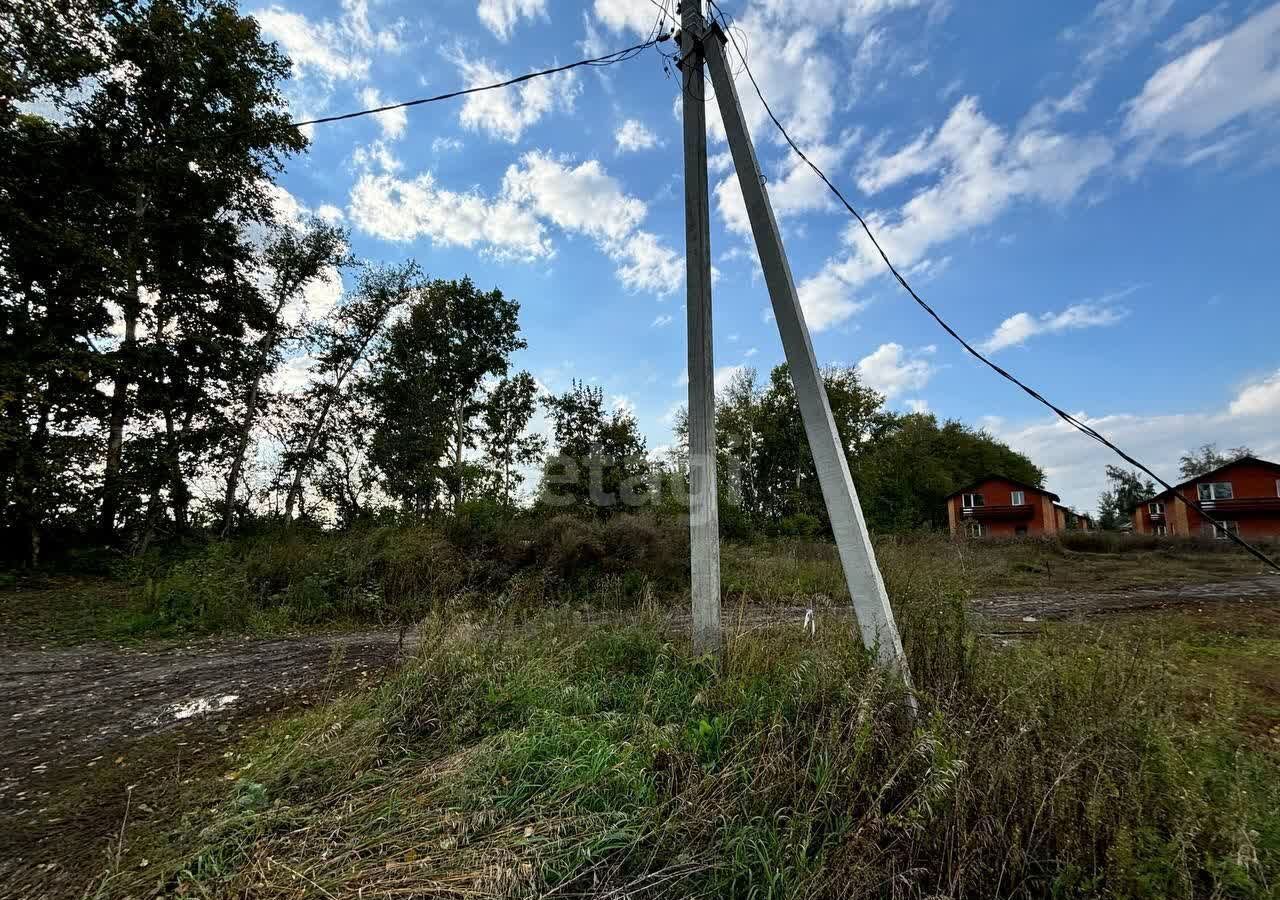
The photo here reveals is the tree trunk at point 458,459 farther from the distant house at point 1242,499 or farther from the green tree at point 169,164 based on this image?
the distant house at point 1242,499

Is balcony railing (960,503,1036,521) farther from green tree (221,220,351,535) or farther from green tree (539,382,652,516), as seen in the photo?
green tree (221,220,351,535)

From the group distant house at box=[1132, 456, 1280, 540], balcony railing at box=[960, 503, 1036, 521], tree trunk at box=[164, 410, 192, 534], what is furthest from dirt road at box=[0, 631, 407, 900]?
balcony railing at box=[960, 503, 1036, 521]

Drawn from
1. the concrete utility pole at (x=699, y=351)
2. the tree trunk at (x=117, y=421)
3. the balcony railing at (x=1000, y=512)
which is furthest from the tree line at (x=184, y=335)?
the balcony railing at (x=1000, y=512)

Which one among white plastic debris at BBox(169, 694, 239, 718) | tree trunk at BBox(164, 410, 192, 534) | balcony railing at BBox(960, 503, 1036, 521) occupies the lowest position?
white plastic debris at BBox(169, 694, 239, 718)

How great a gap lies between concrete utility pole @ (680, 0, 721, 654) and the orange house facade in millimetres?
32896

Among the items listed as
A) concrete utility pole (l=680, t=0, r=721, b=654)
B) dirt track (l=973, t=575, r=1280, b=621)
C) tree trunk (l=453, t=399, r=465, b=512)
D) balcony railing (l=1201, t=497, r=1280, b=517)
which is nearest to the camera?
concrete utility pole (l=680, t=0, r=721, b=654)

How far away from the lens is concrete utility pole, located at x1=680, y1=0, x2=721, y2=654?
364 cm

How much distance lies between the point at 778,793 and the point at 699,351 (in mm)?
2786

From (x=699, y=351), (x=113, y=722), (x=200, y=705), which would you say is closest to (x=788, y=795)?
(x=699, y=351)

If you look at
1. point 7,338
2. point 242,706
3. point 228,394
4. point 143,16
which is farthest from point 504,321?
point 242,706

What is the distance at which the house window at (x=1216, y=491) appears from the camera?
25.0 m

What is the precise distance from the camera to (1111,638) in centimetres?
292

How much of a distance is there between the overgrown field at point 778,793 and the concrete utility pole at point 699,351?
667 millimetres

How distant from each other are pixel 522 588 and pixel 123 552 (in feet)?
29.6
